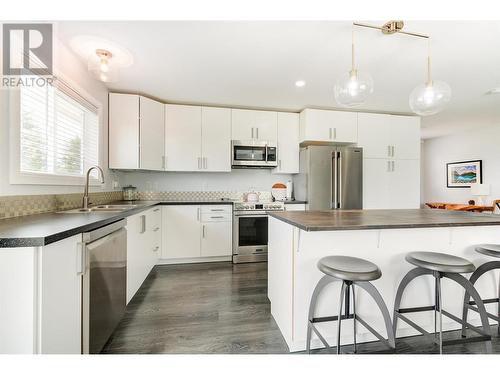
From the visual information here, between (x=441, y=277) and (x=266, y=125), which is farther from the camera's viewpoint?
(x=266, y=125)

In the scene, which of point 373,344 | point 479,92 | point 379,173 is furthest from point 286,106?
point 373,344

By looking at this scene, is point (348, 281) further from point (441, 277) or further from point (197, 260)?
point (197, 260)

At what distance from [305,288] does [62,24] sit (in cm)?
269

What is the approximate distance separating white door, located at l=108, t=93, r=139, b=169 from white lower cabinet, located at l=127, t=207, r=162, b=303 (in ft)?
2.64

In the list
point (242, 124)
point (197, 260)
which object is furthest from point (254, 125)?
point (197, 260)

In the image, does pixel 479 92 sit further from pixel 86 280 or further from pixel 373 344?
pixel 86 280

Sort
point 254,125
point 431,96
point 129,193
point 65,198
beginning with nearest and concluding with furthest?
1. point 431,96
2. point 65,198
3. point 129,193
4. point 254,125

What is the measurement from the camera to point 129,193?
3.41 meters

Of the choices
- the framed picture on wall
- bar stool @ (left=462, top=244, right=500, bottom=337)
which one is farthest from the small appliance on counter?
the framed picture on wall

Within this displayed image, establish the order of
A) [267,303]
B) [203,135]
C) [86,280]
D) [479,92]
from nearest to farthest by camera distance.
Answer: [86,280] → [267,303] → [479,92] → [203,135]

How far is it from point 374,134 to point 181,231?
3.44m

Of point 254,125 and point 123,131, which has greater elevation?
point 254,125

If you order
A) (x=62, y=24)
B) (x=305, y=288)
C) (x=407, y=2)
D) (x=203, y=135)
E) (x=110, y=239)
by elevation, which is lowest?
(x=305, y=288)

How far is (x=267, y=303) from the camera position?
Answer: 2109 mm
